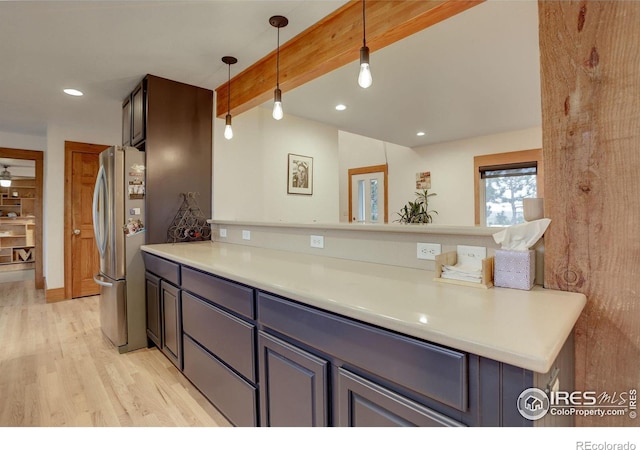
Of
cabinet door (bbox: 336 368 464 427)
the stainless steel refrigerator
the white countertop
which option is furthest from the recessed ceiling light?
cabinet door (bbox: 336 368 464 427)

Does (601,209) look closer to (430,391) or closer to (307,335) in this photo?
(430,391)

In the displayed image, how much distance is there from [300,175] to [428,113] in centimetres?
171

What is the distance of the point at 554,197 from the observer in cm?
114

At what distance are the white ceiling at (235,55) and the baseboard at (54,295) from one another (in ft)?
7.20

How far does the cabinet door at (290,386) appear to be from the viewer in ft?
3.65

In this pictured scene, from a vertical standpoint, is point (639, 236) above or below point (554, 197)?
below

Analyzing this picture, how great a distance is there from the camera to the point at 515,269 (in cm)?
114

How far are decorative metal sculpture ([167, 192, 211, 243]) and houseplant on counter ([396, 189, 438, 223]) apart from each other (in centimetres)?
357

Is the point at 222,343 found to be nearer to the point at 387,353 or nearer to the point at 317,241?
the point at 317,241

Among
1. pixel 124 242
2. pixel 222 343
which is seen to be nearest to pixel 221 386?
pixel 222 343

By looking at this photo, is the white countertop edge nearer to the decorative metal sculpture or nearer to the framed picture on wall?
the decorative metal sculpture

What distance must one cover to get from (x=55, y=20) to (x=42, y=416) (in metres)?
2.35

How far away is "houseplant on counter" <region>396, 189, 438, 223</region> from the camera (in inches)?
216
